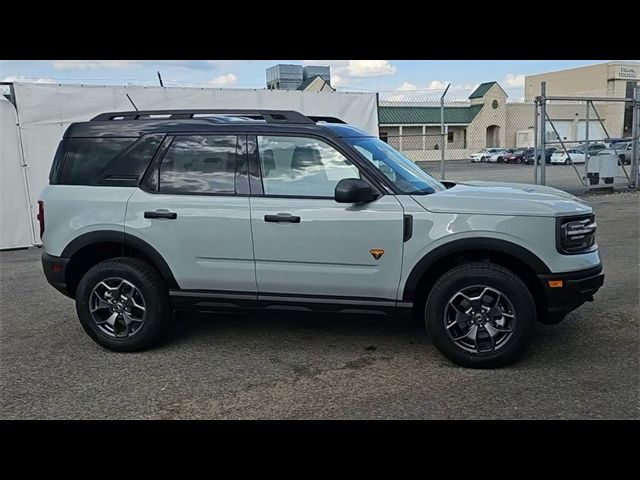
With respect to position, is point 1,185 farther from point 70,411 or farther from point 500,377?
point 500,377

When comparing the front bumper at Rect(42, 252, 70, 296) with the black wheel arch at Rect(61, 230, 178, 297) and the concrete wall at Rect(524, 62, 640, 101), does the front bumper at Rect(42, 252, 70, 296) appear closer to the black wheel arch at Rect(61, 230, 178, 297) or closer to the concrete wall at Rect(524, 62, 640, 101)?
the black wheel arch at Rect(61, 230, 178, 297)

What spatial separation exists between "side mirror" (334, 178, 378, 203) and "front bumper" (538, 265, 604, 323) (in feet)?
4.63

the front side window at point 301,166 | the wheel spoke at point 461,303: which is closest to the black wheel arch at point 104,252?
the front side window at point 301,166

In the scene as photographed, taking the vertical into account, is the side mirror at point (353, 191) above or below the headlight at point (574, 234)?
above

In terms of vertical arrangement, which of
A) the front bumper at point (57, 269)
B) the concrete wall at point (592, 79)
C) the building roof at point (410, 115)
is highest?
the concrete wall at point (592, 79)

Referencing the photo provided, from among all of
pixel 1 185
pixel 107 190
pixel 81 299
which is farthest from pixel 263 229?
pixel 1 185

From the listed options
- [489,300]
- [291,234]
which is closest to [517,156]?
[489,300]

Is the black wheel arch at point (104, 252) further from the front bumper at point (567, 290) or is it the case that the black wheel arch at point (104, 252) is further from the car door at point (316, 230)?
the front bumper at point (567, 290)

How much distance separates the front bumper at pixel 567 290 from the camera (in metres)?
Result: 4.04

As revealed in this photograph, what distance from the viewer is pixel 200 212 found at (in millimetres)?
4461

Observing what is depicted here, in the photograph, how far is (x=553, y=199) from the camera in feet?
14.1

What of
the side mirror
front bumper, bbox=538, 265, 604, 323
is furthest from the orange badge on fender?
front bumper, bbox=538, 265, 604, 323

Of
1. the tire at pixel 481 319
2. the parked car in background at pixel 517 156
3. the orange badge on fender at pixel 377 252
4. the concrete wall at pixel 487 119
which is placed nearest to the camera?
the tire at pixel 481 319

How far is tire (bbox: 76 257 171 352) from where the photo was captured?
4.60 metres
